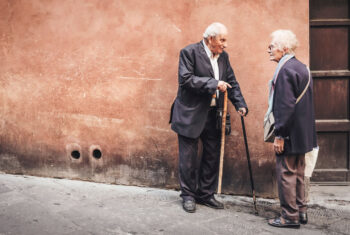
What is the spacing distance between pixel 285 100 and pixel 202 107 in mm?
930

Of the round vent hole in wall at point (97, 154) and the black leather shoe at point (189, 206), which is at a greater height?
the round vent hole in wall at point (97, 154)

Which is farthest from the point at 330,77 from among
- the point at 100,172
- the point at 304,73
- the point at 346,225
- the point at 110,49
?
the point at 100,172

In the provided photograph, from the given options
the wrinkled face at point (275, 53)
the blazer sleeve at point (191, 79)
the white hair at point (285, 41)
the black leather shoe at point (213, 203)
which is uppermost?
the white hair at point (285, 41)

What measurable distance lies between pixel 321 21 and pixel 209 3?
4.66ft

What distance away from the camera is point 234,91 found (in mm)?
4410

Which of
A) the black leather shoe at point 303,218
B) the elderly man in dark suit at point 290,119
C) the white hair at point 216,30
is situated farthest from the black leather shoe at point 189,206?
the white hair at point 216,30

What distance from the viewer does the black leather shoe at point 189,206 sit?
165 inches

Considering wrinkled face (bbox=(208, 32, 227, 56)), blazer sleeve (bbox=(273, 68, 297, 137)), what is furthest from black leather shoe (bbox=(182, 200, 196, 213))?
wrinkled face (bbox=(208, 32, 227, 56))

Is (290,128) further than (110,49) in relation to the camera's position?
No

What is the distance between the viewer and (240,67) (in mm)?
4684

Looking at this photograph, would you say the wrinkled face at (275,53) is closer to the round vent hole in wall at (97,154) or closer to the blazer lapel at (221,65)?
the blazer lapel at (221,65)

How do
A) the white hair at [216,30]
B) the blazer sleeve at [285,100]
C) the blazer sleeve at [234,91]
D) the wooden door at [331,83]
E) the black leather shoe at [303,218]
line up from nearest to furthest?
the blazer sleeve at [285,100]
the black leather shoe at [303,218]
the white hair at [216,30]
the blazer sleeve at [234,91]
the wooden door at [331,83]

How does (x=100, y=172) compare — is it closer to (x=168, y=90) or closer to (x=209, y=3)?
(x=168, y=90)

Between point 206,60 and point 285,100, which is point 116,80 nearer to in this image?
point 206,60
